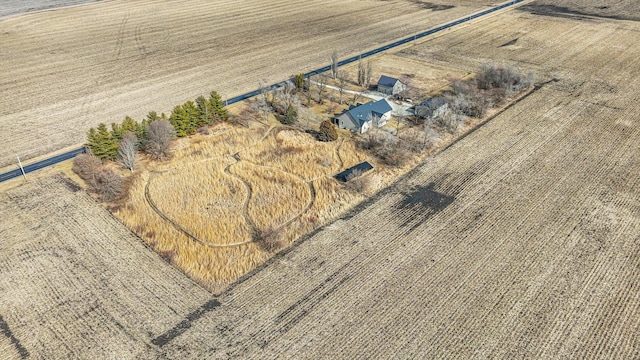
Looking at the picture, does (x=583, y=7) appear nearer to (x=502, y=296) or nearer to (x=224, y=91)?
(x=224, y=91)

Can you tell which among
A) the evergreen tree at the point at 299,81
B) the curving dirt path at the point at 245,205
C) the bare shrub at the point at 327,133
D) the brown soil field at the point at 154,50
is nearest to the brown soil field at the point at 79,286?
the curving dirt path at the point at 245,205

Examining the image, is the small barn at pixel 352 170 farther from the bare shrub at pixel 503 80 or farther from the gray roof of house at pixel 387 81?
the bare shrub at pixel 503 80

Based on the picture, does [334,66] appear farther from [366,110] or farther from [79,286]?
[79,286]

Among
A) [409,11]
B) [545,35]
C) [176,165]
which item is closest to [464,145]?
[176,165]

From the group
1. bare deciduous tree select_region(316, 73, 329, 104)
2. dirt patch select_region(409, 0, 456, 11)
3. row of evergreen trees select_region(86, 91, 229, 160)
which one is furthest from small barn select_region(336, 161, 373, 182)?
dirt patch select_region(409, 0, 456, 11)

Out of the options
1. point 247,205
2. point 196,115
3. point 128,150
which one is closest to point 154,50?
point 196,115

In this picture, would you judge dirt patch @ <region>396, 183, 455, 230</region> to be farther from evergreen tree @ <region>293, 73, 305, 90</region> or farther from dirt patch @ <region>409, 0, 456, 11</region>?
dirt patch @ <region>409, 0, 456, 11</region>
